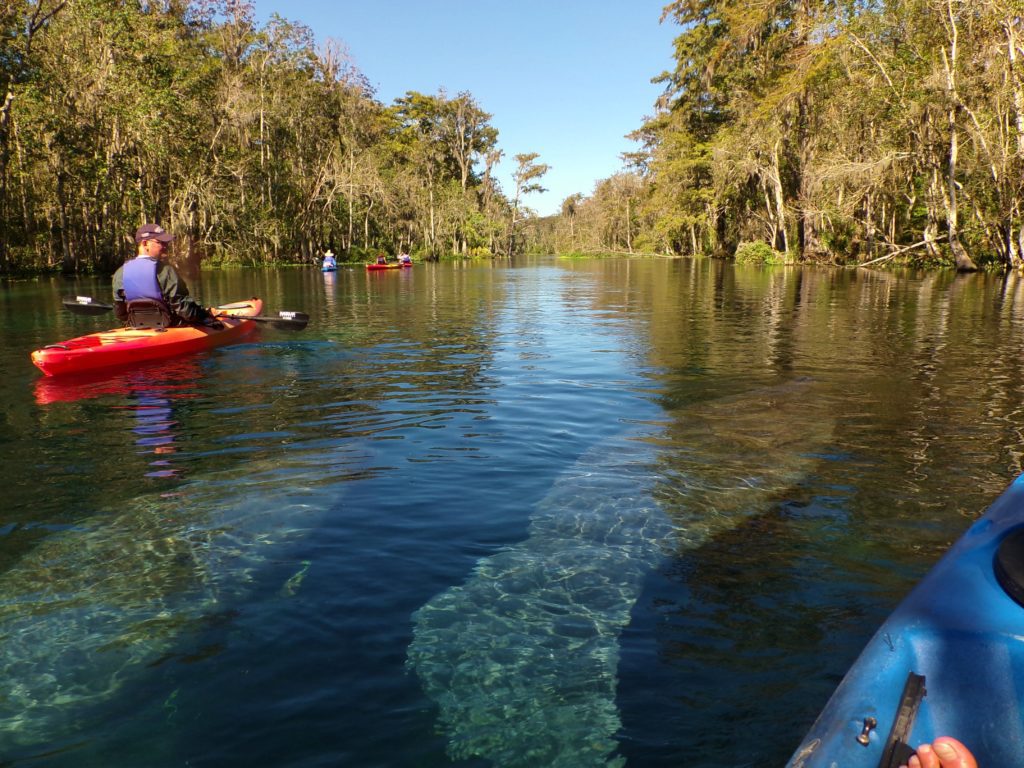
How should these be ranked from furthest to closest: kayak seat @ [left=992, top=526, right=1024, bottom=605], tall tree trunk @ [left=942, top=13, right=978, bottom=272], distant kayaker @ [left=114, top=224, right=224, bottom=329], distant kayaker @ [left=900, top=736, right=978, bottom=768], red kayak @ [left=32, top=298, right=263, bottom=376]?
tall tree trunk @ [left=942, top=13, right=978, bottom=272], distant kayaker @ [left=114, top=224, right=224, bottom=329], red kayak @ [left=32, top=298, right=263, bottom=376], kayak seat @ [left=992, top=526, right=1024, bottom=605], distant kayaker @ [left=900, top=736, right=978, bottom=768]

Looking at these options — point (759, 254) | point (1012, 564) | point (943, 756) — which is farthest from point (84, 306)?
point (759, 254)

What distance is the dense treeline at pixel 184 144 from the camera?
3178 centimetres

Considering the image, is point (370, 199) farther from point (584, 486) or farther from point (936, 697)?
point (936, 697)

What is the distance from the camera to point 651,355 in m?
11.5

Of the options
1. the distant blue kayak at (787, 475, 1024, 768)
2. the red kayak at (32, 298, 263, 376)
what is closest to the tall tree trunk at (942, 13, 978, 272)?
the red kayak at (32, 298, 263, 376)

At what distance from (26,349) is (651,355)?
415 inches

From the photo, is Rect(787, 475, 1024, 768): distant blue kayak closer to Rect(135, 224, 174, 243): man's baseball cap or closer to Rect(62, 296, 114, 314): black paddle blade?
Rect(135, 224, 174, 243): man's baseball cap

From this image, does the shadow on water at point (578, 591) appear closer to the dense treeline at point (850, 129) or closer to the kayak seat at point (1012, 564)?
the kayak seat at point (1012, 564)

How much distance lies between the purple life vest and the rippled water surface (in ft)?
3.62

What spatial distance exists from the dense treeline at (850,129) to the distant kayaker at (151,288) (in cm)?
2629

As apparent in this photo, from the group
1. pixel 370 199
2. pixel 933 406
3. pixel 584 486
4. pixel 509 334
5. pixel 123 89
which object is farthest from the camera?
pixel 370 199

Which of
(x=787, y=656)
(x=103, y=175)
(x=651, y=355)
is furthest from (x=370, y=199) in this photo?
(x=787, y=656)

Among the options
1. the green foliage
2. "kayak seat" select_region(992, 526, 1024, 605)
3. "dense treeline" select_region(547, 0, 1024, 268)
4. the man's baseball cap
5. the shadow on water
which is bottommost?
the shadow on water

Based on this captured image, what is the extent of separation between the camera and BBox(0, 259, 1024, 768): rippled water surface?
9.31ft
